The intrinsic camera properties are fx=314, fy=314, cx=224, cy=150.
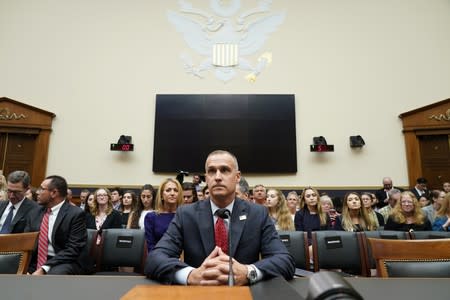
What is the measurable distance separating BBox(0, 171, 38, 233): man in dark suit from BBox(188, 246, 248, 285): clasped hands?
2.34 m

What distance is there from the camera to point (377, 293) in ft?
3.44

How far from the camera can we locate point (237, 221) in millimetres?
1712

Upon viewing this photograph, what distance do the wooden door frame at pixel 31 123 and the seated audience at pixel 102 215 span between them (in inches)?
193

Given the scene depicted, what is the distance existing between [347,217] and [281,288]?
3.29 metres

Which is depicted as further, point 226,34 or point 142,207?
point 226,34

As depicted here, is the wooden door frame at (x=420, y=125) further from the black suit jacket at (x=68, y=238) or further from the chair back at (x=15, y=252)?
the chair back at (x=15, y=252)

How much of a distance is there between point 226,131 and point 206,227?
23.0ft

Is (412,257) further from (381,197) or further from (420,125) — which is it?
(420,125)

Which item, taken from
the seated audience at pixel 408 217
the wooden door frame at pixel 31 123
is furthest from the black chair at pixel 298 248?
the wooden door frame at pixel 31 123

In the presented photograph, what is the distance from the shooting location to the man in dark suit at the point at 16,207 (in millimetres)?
2902

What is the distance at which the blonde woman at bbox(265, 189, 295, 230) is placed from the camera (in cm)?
382

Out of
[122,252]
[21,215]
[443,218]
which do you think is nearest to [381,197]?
[443,218]

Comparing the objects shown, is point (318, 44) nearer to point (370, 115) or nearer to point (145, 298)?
point (370, 115)

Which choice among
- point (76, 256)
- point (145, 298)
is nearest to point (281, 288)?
point (145, 298)
